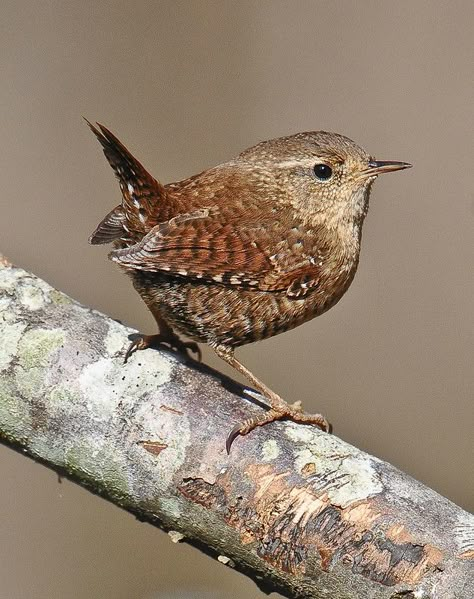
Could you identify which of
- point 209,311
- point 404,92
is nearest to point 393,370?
point 404,92

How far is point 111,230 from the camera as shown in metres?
3.28

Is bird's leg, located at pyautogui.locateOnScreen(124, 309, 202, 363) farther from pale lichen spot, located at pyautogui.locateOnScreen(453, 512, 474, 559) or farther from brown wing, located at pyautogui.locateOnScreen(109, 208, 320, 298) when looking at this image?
pale lichen spot, located at pyautogui.locateOnScreen(453, 512, 474, 559)

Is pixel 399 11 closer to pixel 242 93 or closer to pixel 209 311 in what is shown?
pixel 242 93

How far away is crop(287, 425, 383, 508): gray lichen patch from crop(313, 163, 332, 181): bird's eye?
1.08 meters

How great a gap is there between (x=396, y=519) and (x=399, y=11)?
4.03 meters

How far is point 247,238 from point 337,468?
3.03 ft

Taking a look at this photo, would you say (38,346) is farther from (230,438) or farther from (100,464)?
(230,438)

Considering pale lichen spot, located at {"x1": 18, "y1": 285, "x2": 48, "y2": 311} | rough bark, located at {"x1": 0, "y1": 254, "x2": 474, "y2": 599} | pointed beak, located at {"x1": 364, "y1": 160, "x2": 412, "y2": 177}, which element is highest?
pointed beak, located at {"x1": 364, "y1": 160, "x2": 412, "y2": 177}

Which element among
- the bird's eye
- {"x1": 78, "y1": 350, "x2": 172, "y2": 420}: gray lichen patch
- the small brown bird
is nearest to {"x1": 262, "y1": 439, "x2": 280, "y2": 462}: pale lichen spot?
the small brown bird

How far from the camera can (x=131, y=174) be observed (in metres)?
3.05

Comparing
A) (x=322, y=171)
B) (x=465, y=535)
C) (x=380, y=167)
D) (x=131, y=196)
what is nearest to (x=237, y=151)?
(x=322, y=171)

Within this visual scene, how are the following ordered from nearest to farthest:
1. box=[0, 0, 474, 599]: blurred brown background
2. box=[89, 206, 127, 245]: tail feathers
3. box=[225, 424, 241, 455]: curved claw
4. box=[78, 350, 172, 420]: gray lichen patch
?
box=[225, 424, 241, 455]: curved claw → box=[78, 350, 172, 420]: gray lichen patch → box=[89, 206, 127, 245]: tail feathers → box=[0, 0, 474, 599]: blurred brown background

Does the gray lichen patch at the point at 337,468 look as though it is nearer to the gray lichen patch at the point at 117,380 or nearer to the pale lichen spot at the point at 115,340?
the gray lichen patch at the point at 117,380

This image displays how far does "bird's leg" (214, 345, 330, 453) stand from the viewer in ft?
8.80
